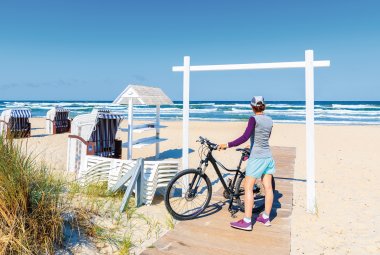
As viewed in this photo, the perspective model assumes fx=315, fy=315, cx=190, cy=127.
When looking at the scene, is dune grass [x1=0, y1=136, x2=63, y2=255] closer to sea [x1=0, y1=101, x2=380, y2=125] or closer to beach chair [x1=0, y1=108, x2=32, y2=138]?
beach chair [x1=0, y1=108, x2=32, y2=138]

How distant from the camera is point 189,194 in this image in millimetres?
4621

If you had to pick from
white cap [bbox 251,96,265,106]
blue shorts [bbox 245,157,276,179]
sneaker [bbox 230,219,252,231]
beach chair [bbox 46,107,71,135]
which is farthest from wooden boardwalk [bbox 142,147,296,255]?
beach chair [bbox 46,107,71,135]

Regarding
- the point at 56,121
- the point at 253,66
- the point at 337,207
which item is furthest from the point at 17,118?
the point at 337,207

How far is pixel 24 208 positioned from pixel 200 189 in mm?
2492

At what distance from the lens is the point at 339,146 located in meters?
13.8

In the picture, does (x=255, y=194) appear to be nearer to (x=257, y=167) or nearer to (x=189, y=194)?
(x=257, y=167)

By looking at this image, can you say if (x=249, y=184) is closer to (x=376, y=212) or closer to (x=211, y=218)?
(x=211, y=218)

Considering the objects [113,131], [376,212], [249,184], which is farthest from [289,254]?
[113,131]

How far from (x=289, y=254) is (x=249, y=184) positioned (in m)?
0.99

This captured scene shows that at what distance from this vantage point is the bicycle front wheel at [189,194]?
14.7ft

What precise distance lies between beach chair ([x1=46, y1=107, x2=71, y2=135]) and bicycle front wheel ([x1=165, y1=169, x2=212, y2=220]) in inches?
540

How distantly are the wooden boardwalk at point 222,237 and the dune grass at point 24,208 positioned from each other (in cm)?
106

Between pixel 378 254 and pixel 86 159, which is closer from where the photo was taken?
pixel 378 254

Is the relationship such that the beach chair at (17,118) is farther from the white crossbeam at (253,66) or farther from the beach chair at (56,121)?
the white crossbeam at (253,66)
